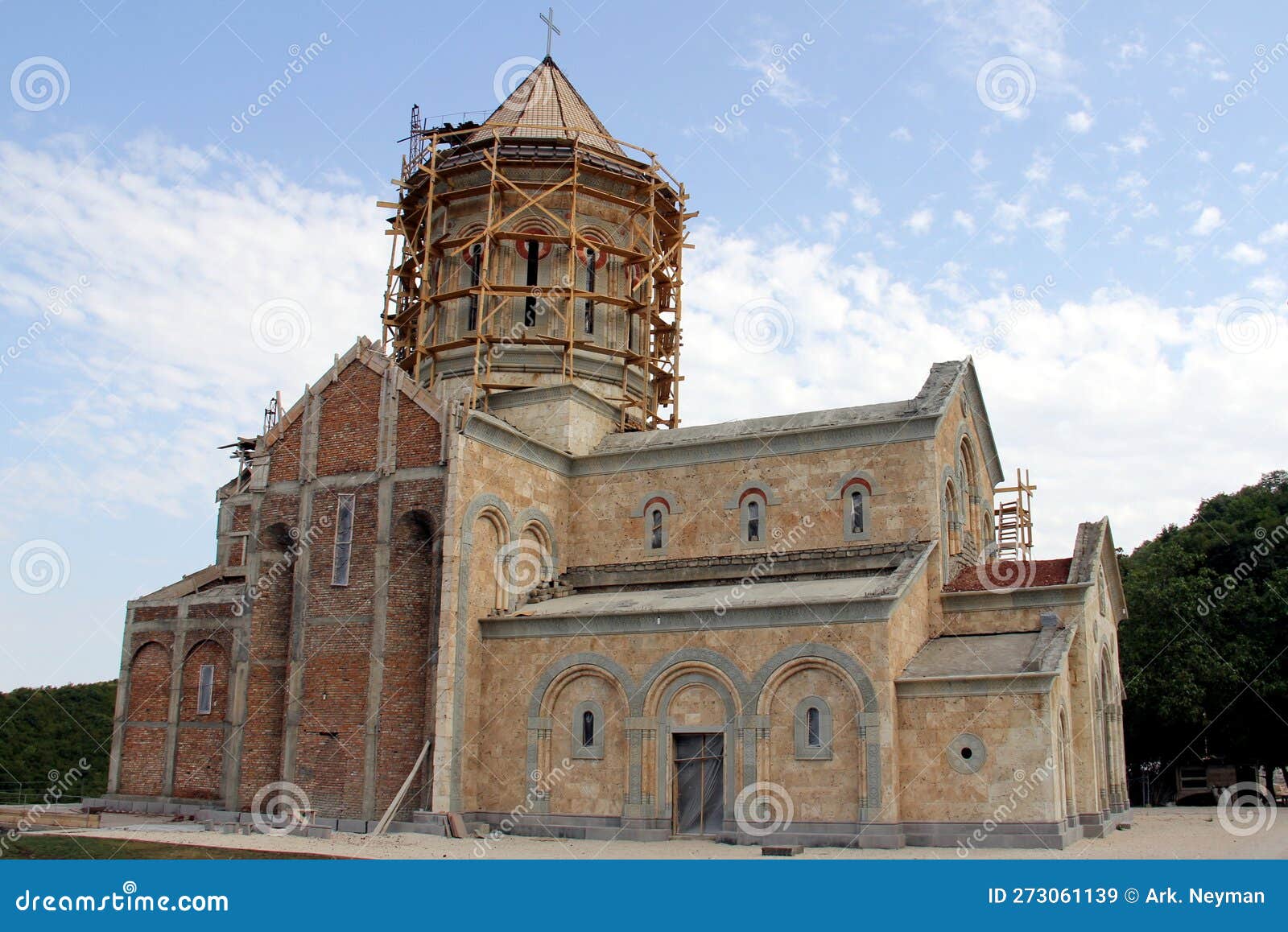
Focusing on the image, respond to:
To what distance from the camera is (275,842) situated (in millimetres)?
24500

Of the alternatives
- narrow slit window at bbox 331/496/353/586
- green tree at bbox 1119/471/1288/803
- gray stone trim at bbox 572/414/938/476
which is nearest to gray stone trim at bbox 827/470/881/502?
gray stone trim at bbox 572/414/938/476

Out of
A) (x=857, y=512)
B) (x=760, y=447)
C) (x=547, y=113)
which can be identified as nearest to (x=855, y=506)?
(x=857, y=512)

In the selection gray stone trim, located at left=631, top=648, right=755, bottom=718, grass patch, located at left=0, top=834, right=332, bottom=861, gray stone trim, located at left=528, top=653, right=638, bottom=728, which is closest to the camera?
grass patch, located at left=0, top=834, right=332, bottom=861

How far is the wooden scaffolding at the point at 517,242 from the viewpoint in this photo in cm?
3669

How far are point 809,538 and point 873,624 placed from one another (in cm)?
637

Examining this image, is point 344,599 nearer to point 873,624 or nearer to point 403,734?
point 403,734

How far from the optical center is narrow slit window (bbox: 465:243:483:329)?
124 feet

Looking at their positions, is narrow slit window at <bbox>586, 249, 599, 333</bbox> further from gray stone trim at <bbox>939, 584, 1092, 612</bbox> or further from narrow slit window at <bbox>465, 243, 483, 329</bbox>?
gray stone trim at <bbox>939, 584, 1092, 612</bbox>

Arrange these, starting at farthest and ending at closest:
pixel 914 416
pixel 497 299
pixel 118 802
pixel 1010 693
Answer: pixel 497 299 < pixel 118 802 < pixel 914 416 < pixel 1010 693

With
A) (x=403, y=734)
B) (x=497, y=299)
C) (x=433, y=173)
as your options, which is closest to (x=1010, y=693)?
(x=403, y=734)

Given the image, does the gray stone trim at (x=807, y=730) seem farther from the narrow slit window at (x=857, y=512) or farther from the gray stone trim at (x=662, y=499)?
the gray stone trim at (x=662, y=499)

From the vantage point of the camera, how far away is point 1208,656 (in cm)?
4269

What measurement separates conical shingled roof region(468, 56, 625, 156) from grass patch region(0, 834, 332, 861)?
24.2 meters

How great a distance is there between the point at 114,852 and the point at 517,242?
2193 centimetres
